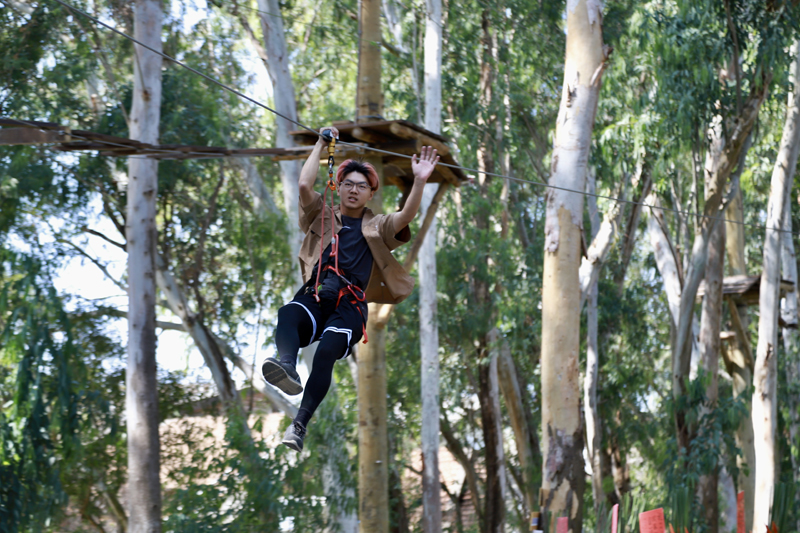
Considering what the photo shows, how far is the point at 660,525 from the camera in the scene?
18.3 feet

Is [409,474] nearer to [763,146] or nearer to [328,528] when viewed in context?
[328,528]

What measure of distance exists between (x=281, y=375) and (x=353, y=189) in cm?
109

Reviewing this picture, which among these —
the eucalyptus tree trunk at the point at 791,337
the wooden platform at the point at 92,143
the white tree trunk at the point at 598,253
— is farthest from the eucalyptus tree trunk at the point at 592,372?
the wooden platform at the point at 92,143

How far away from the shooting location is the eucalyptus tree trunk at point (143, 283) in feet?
31.4

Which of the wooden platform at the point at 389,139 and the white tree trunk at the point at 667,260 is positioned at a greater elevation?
the white tree trunk at the point at 667,260

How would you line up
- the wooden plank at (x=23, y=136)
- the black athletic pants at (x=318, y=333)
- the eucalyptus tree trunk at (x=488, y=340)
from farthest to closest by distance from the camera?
1. the eucalyptus tree trunk at (x=488, y=340)
2. the wooden plank at (x=23, y=136)
3. the black athletic pants at (x=318, y=333)

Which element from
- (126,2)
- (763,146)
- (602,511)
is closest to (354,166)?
(602,511)

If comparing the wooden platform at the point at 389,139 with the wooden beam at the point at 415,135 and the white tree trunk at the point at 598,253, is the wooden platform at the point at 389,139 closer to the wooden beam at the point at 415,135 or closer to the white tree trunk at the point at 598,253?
the wooden beam at the point at 415,135

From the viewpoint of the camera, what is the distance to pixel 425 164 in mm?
3916

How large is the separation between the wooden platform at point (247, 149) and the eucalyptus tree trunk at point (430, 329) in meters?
5.37

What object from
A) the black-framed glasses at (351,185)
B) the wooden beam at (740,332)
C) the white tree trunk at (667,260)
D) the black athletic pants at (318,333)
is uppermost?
the white tree trunk at (667,260)

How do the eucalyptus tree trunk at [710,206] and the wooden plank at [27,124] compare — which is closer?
the wooden plank at [27,124]

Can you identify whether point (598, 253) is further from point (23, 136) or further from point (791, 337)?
point (23, 136)

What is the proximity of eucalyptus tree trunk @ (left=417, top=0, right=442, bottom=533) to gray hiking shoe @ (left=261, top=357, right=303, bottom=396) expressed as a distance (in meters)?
8.57
